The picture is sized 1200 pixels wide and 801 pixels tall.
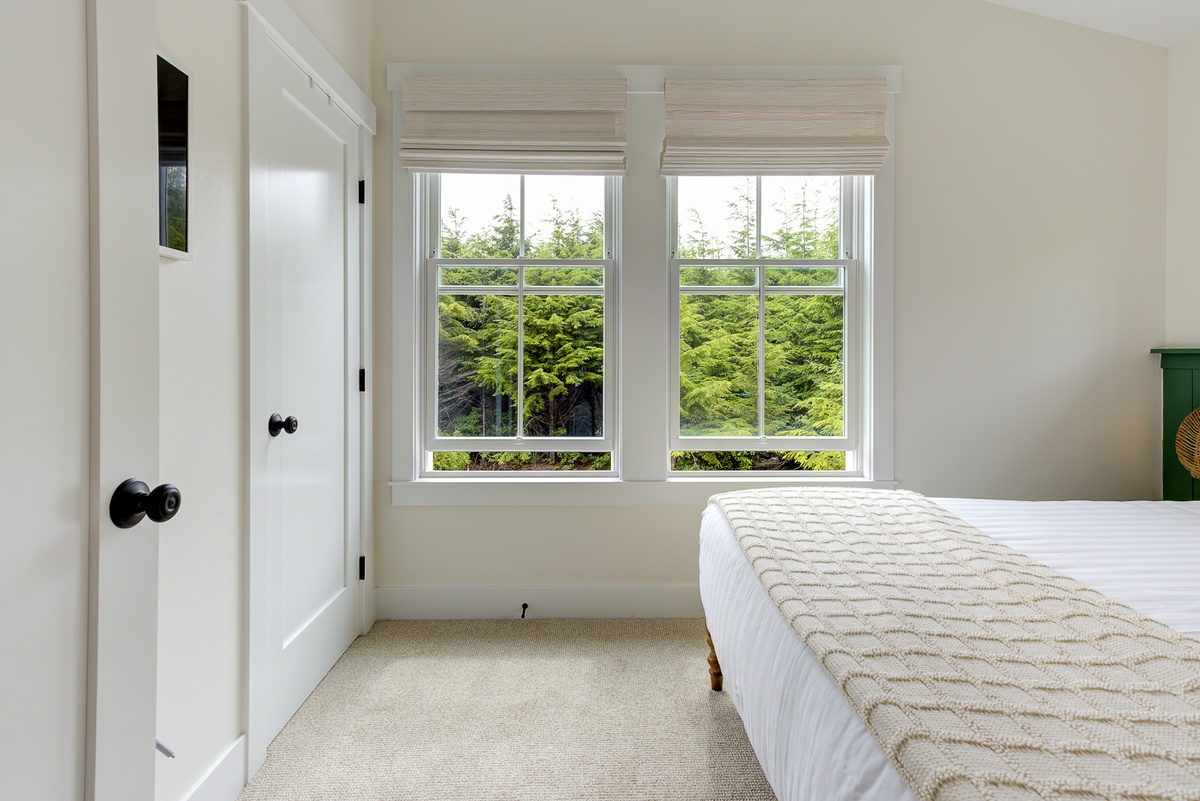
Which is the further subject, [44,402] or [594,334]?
[594,334]

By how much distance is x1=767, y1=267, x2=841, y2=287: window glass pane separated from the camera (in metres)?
2.76

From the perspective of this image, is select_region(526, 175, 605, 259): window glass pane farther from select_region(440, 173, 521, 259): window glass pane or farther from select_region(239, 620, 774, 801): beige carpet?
select_region(239, 620, 774, 801): beige carpet

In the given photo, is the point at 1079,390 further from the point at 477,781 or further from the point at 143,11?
the point at 143,11

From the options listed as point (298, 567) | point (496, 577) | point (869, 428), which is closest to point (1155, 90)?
point (869, 428)

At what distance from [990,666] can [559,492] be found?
6.41 feet

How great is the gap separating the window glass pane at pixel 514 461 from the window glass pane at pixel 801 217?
Result: 1.23m

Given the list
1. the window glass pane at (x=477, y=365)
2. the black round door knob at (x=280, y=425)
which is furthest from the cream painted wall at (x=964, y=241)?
the black round door knob at (x=280, y=425)

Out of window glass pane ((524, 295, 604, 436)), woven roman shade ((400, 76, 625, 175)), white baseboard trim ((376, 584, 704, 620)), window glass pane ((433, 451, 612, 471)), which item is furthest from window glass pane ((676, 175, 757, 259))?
white baseboard trim ((376, 584, 704, 620))

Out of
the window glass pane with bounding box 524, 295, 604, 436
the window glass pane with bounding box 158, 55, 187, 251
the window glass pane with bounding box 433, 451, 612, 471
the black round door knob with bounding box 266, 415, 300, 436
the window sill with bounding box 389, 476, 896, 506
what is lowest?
the window sill with bounding box 389, 476, 896, 506

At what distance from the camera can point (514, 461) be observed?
2791mm

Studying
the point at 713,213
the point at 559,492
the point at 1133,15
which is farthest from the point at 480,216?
the point at 1133,15

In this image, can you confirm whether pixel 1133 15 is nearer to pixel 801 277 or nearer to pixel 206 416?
pixel 801 277

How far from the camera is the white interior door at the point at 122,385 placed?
2.52 feet

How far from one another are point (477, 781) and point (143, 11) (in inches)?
69.2
